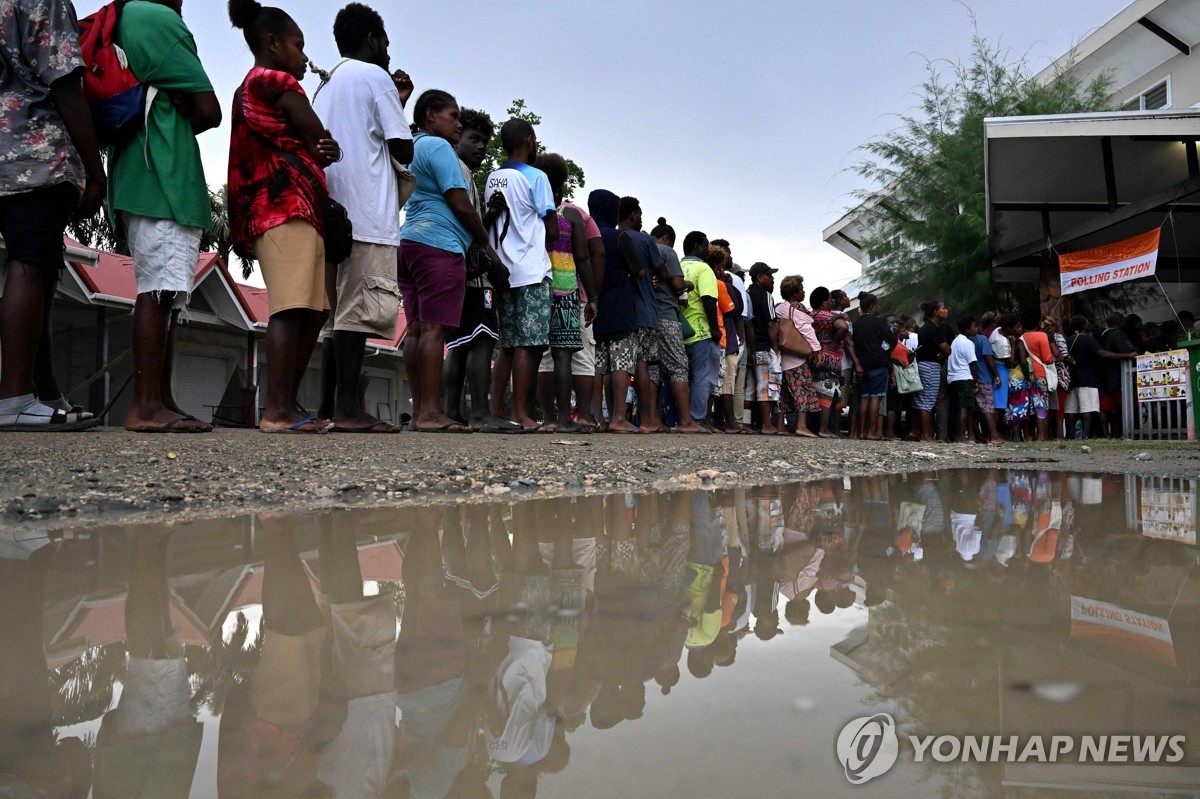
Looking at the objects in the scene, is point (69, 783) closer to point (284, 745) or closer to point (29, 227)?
point (284, 745)

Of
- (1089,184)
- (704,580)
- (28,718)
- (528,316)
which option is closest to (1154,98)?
(1089,184)

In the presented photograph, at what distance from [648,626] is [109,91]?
3.14 m

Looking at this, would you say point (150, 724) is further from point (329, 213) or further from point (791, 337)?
point (791, 337)

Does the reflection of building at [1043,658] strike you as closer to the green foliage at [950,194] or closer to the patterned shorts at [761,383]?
the patterned shorts at [761,383]

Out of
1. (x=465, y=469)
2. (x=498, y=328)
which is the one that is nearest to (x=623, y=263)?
(x=498, y=328)

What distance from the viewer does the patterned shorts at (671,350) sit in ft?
19.1

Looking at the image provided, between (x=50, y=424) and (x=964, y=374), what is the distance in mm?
8005

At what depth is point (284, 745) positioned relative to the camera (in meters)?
0.65

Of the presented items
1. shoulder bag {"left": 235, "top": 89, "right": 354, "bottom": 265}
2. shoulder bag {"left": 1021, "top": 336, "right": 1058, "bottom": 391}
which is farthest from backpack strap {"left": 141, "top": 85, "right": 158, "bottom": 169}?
shoulder bag {"left": 1021, "top": 336, "right": 1058, "bottom": 391}

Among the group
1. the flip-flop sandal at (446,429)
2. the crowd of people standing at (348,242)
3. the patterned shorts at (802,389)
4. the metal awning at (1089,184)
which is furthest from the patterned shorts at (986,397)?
the flip-flop sandal at (446,429)

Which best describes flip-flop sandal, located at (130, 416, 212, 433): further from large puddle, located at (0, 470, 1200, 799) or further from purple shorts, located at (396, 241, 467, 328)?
large puddle, located at (0, 470, 1200, 799)

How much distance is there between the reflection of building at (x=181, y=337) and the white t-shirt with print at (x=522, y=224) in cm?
485

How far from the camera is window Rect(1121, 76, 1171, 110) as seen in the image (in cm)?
1315

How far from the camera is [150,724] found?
0.70 m
